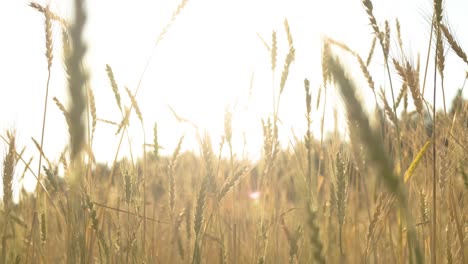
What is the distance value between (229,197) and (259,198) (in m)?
0.91

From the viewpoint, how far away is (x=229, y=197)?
9.28 ft

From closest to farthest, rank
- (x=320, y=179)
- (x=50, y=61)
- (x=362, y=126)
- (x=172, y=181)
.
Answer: (x=362, y=126), (x=50, y=61), (x=172, y=181), (x=320, y=179)

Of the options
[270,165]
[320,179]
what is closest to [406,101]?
[270,165]

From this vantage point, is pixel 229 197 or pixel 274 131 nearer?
pixel 274 131

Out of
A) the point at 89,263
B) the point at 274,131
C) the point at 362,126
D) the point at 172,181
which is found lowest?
the point at 89,263

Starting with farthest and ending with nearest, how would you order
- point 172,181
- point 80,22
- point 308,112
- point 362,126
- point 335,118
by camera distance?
point 335,118 → point 172,181 → point 308,112 → point 80,22 → point 362,126

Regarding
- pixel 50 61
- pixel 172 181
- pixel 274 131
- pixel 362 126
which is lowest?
pixel 362 126

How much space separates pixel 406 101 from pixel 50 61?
1213 mm

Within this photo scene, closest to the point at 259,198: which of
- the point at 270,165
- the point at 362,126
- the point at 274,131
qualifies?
the point at 270,165

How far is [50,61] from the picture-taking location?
1499 mm

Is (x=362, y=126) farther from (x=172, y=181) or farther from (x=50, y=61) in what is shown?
(x=172, y=181)

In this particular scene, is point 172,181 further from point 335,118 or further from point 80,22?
point 80,22

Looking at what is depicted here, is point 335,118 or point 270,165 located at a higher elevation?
point 335,118

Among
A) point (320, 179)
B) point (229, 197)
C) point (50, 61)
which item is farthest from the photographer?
point (229, 197)
